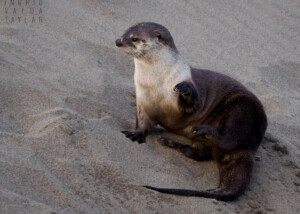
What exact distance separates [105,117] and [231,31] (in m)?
3.76

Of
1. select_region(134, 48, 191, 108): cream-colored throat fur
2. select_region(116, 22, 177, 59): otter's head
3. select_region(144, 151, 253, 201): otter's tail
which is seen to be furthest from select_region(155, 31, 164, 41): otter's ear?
select_region(144, 151, 253, 201): otter's tail

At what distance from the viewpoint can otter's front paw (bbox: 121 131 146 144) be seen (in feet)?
14.6

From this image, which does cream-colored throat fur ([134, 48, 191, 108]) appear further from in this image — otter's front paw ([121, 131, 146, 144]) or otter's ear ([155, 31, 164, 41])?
otter's front paw ([121, 131, 146, 144])

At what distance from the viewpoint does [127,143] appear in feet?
14.2

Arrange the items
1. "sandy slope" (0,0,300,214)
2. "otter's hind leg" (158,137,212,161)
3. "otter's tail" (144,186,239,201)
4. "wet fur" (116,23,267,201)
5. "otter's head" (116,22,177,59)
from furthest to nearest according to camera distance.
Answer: "otter's head" (116,22,177,59), "otter's hind leg" (158,137,212,161), "wet fur" (116,23,267,201), "otter's tail" (144,186,239,201), "sandy slope" (0,0,300,214)

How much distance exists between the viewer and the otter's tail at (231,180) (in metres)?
3.73

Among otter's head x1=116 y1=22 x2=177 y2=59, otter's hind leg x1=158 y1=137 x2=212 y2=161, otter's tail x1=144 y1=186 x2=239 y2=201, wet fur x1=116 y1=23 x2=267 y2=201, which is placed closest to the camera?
otter's tail x1=144 y1=186 x2=239 y2=201

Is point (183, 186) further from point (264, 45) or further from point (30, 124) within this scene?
point (264, 45)

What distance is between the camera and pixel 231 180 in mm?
4059

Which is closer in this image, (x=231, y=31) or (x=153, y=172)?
(x=153, y=172)

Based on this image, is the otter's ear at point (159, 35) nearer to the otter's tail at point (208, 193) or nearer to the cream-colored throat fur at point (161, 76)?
the cream-colored throat fur at point (161, 76)

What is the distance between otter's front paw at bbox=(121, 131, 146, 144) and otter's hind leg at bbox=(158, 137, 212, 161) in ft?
0.69

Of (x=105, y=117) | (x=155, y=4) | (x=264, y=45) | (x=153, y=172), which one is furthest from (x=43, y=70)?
(x=264, y=45)

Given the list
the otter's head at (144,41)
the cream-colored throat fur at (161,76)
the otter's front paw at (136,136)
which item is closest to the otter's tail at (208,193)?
the otter's front paw at (136,136)
